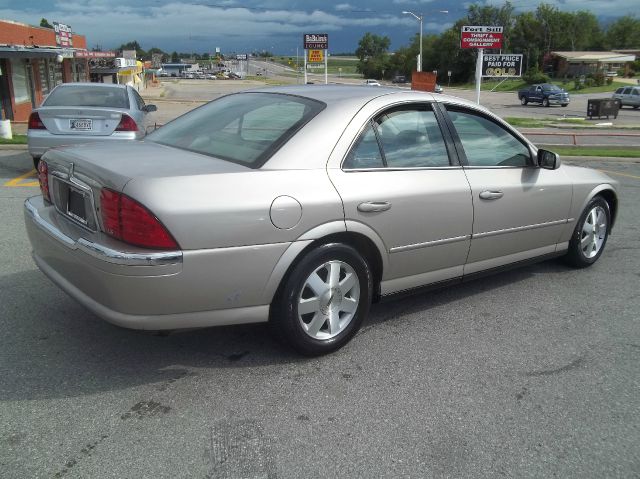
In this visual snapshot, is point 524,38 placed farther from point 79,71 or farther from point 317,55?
point 79,71

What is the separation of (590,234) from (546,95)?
4598 cm

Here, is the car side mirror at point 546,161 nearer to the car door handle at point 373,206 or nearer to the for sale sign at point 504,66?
the car door handle at point 373,206

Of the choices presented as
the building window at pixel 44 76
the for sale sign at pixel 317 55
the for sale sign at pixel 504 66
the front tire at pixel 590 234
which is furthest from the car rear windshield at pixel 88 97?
the for sale sign at pixel 317 55

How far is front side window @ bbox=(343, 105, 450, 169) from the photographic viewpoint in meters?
3.76

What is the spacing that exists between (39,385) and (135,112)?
6770mm

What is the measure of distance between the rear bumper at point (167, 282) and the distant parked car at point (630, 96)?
157 feet

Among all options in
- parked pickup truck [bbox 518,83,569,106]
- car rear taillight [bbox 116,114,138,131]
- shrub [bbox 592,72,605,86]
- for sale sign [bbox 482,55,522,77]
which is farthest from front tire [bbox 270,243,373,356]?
shrub [bbox 592,72,605,86]

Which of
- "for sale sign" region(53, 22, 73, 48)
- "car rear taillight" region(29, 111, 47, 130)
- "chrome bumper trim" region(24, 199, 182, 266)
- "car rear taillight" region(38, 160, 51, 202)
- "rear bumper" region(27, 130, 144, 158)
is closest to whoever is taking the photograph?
"chrome bumper trim" region(24, 199, 182, 266)

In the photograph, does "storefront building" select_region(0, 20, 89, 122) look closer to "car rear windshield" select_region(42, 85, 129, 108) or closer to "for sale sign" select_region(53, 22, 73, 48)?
"for sale sign" select_region(53, 22, 73, 48)

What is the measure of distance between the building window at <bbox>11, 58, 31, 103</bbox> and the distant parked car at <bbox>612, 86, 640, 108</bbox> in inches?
1553

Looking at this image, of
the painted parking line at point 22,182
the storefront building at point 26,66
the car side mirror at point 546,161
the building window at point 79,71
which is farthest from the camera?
the building window at point 79,71

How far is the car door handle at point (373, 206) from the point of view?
11.8 feet

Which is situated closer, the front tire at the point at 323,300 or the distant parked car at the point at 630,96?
the front tire at the point at 323,300

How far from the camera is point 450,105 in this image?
435cm
